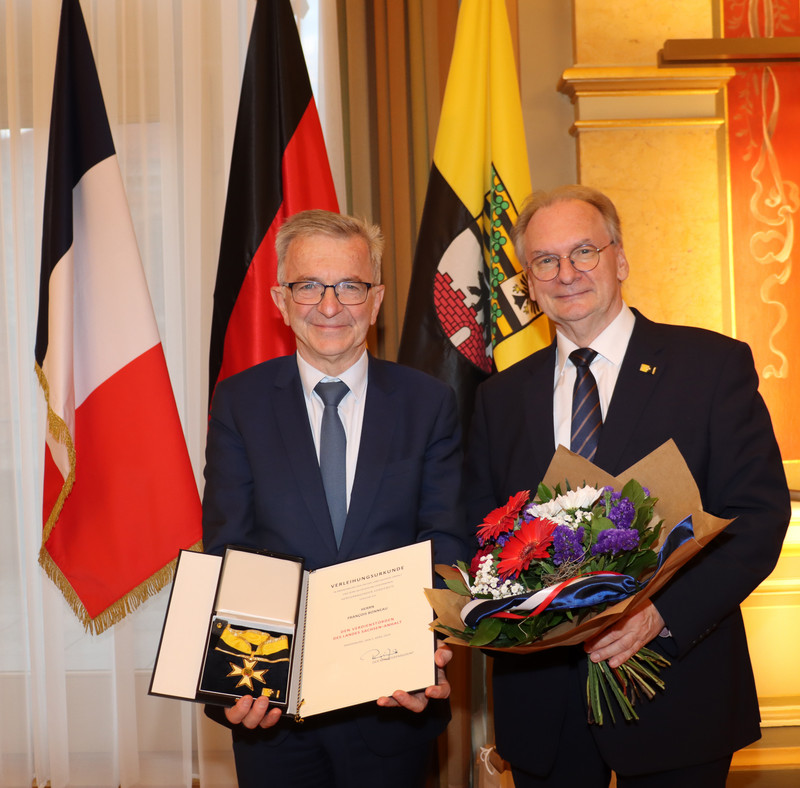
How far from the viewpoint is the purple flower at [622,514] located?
1436 millimetres

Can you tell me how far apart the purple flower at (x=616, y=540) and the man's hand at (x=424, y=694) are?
0.43 metres

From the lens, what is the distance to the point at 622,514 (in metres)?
1.44

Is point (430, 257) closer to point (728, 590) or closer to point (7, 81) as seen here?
point (728, 590)

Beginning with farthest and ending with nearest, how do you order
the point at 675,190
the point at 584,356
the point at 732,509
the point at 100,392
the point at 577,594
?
the point at 675,190, the point at 100,392, the point at 584,356, the point at 732,509, the point at 577,594

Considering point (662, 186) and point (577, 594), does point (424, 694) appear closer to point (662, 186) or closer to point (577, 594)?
point (577, 594)

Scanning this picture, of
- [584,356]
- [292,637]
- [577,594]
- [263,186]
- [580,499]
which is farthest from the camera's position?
[263,186]

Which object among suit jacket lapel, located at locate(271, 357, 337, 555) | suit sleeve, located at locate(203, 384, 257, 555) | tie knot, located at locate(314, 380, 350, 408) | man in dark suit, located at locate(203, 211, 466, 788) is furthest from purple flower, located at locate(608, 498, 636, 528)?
suit sleeve, located at locate(203, 384, 257, 555)

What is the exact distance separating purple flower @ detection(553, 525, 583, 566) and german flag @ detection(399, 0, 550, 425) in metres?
1.44

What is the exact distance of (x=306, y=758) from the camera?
1.80 meters

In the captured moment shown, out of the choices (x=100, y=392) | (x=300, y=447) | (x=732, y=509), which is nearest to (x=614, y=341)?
(x=732, y=509)

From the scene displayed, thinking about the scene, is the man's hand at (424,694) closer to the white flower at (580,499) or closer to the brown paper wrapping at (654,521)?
the brown paper wrapping at (654,521)

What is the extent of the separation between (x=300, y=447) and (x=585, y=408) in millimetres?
692

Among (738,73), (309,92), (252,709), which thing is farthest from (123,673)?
(738,73)

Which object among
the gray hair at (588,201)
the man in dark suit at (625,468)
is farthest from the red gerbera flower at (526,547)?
the gray hair at (588,201)
